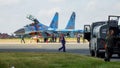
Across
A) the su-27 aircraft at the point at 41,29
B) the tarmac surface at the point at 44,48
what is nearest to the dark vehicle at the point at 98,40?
the tarmac surface at the point at 44,48

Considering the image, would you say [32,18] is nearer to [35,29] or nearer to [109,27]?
[35,29]

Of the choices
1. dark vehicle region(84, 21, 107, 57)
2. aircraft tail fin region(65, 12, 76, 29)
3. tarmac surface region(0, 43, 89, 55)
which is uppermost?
aircraft tail fin region(65, 12, 76, 29)

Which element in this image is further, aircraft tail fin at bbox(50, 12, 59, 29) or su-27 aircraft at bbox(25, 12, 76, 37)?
aircraft tail fin at bbox(50, 12, 59, 29)

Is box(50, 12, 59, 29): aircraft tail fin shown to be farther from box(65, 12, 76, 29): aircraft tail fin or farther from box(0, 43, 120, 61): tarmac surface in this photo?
box(0, 43, 120, 61): tarmac surface

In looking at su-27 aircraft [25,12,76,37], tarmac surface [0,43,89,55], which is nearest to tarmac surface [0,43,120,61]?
tarmac surface [0,43,89,55]

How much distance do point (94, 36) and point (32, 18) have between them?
263 feet

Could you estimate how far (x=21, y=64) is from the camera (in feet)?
87.8

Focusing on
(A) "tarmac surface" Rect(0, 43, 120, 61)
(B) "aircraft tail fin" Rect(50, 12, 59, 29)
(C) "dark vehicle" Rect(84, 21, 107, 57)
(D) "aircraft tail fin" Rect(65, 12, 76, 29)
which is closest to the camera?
(C) "dark vehicle" Rect(84, 21, 107, 57)

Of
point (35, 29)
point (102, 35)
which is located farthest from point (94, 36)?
point (35, 29)

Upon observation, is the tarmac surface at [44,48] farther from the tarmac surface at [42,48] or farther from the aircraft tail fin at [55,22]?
the aircraft tail fin at [55,22]

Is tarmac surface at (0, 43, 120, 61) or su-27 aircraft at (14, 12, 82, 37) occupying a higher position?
su-27 aircraft at (14, 12, 82, 37)

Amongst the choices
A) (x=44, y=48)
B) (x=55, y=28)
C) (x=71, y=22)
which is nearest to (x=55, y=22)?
(x=55, y=28)

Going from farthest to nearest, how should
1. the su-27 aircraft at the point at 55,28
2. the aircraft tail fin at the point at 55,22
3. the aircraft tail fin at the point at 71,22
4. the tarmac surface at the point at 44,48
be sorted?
the aircraft tail fin at the point at 71,22 < the aircraft tail fin at the point at 55,22 < the su-27 aircraft at the point at 55,28 < the tarmac surface at the point at 44,48

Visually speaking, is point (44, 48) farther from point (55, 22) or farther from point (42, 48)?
point (55, 22)
